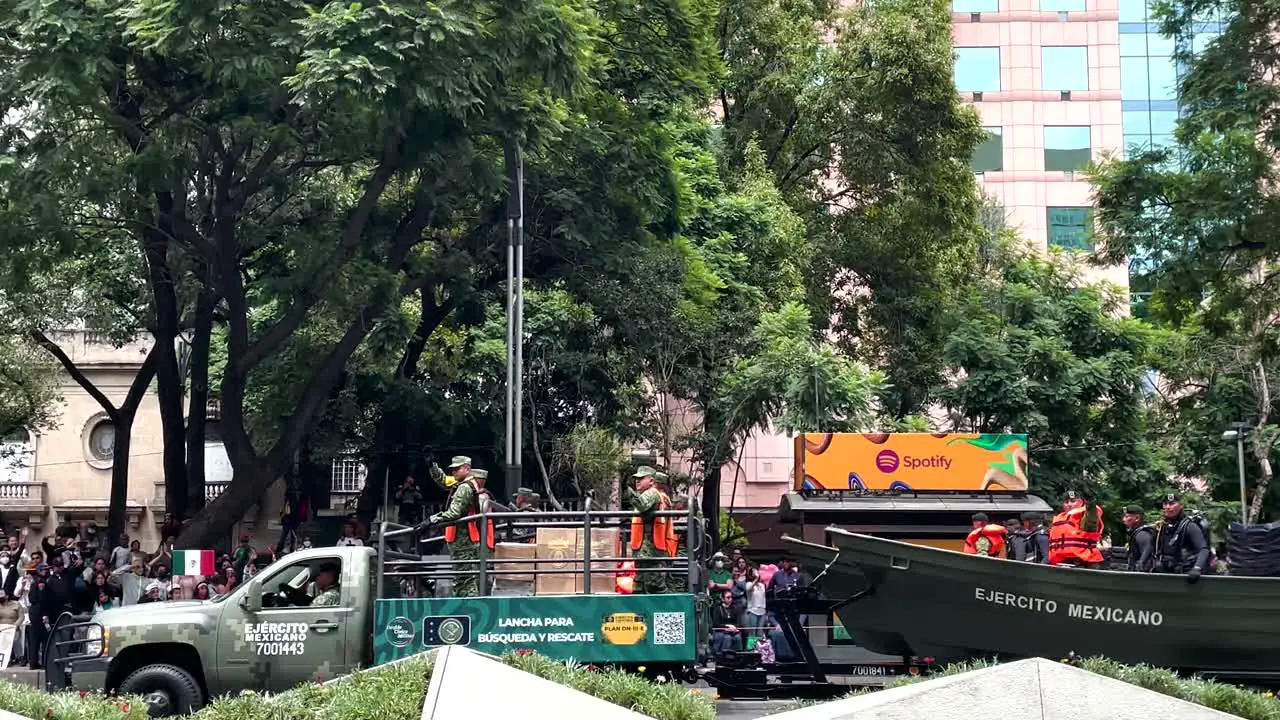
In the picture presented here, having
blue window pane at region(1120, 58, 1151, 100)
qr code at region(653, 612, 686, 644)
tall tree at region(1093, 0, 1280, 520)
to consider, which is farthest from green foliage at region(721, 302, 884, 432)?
blue window pane at region(1120, 58, 1151, 100)

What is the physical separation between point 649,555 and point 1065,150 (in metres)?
45.9

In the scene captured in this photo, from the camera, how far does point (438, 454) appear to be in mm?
33688

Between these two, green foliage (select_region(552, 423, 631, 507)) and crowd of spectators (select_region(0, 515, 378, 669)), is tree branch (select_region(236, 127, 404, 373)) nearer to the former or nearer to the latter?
crowd of spectators (select_region(0, 515, 378, 669))

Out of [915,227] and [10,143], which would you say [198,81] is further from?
[915,227]

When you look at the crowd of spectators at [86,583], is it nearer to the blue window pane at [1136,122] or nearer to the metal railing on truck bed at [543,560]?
the metal railing on truck bed at [543,560]

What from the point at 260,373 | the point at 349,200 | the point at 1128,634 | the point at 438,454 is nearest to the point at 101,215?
the point at 349,200

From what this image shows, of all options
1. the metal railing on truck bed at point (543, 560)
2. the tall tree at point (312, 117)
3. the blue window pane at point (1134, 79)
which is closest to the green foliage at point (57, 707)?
the metal railing on truck bed at point (543, 560)

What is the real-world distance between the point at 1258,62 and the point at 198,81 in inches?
608

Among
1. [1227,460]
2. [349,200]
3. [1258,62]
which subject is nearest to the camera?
[1258,62]

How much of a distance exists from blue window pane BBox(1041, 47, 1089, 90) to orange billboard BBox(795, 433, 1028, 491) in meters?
38.0

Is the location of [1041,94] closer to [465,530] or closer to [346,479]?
[346,479]

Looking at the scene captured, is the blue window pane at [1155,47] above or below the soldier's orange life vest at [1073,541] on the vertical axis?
above

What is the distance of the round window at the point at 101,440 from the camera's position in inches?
1714

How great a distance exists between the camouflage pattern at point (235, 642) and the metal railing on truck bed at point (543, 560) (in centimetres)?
45
